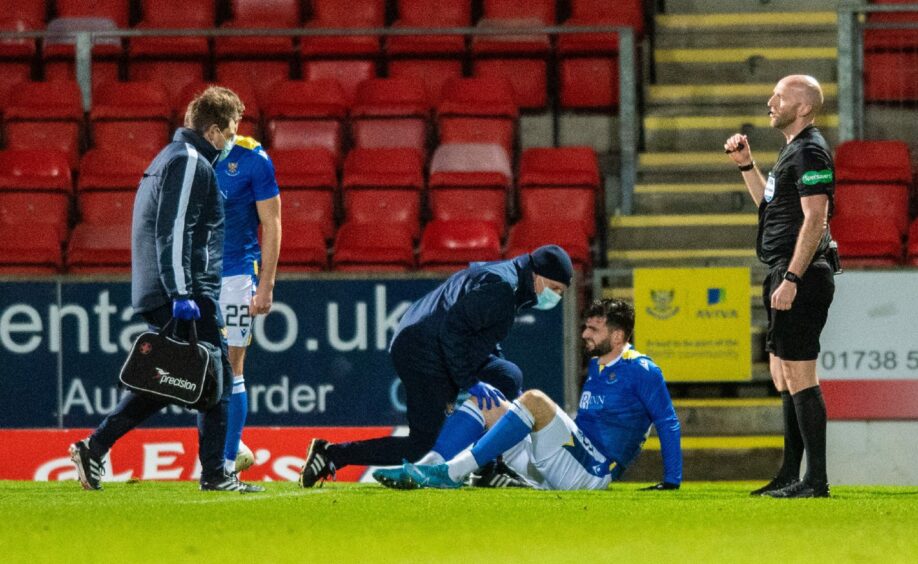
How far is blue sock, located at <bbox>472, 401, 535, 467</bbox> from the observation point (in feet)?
24.2

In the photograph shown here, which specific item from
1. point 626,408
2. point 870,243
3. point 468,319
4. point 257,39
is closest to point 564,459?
point 626,408

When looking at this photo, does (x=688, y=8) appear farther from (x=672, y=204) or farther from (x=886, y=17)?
(x=672, y=204)

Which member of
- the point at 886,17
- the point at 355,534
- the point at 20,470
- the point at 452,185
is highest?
the point at 886,17

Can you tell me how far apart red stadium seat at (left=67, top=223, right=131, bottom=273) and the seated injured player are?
4.05 m

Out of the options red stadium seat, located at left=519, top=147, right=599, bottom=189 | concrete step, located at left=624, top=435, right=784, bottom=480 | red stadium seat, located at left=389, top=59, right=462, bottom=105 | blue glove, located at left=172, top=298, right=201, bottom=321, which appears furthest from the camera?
red stadium seat, located at left=389, top=59, right=462, bottom=105

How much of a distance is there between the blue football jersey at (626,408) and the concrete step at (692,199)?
15.1 feet

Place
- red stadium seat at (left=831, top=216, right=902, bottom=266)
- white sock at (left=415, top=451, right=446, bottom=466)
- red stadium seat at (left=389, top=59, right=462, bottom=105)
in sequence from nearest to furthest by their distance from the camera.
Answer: white sock at (left=415, top=451, right=446, bottom=466)
red stadium seat at (left=831, top=216, right=902, bottom=266)
red stadium seat at (left=389, top=59, right=462, bottom=105)

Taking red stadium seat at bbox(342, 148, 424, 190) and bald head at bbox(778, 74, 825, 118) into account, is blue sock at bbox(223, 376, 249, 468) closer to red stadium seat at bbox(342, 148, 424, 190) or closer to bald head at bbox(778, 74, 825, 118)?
bald head at bbox(778, 74, 825, 118)

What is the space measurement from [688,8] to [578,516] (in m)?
9.00

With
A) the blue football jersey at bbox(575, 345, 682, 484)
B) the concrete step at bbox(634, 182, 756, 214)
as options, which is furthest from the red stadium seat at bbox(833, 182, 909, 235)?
the blue football jersey at bbox(575, 345, 682, 484)

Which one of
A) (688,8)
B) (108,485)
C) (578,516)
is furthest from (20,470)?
(688,8)

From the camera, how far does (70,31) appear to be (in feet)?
42.5

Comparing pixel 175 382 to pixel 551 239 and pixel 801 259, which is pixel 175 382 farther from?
pixel 551 239

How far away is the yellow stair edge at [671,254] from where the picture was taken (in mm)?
11961
